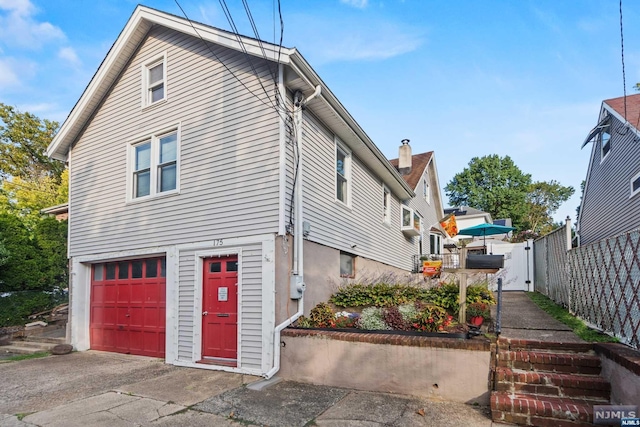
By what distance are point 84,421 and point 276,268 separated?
3.39 metres

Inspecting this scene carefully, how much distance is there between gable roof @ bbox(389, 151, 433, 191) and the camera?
1722cm

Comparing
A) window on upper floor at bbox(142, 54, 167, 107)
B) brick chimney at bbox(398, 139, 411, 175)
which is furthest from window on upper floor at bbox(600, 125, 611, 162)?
window on upper floor at bbox(142, 54, 167, 107)

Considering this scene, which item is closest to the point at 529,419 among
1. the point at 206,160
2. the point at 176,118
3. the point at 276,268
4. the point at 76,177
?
the point at 276,268

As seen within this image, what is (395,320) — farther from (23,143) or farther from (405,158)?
(23,143)

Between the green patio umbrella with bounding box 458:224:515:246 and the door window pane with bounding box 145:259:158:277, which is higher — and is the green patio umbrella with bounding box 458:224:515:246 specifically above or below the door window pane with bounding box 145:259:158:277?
above

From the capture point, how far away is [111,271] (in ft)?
33.0

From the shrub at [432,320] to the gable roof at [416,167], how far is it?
1062 cm

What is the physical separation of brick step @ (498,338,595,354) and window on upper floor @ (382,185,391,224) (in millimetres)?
7702

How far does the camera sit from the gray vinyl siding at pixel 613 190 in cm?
1068

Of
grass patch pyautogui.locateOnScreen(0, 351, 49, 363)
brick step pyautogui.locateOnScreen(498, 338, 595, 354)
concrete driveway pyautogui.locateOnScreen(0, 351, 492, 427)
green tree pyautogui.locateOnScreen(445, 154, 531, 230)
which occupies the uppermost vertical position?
green tree pyautogui.locateOnScreen(445, 154, 531, 230)

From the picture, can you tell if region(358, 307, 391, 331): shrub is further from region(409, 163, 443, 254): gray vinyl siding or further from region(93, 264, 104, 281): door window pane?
region(409, 163, 443, 254): gray vinyl siding

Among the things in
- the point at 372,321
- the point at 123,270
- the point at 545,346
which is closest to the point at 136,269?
the point at 123,270

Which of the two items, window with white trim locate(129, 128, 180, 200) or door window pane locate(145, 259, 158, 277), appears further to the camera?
door window pane locate(145, 259, 158, 277)

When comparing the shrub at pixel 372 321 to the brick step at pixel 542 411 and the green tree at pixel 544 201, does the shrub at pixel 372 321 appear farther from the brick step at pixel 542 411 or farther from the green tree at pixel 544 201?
the green tree at pixel 544 201
